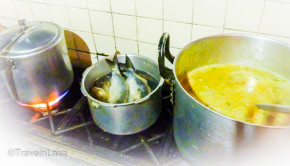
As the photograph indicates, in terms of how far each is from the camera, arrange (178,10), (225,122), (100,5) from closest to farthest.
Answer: (225,122) < (178,10) < (100,5)

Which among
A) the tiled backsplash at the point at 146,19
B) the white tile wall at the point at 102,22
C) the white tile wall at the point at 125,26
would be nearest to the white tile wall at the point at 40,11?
the tiled backsplash at the point at 146,19

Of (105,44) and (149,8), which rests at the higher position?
(149,8)

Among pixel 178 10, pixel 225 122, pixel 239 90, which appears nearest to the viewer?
pixel 225 122

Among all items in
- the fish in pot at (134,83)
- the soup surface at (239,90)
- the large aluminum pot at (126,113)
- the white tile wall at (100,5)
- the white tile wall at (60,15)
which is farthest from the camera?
the white tile wall at (60,15)

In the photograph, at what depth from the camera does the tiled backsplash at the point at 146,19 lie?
0.87 meters

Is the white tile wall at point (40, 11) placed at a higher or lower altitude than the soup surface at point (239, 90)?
higher

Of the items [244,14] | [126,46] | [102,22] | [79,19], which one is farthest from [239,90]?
[79,19]

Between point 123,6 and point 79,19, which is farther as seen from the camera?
point 79,19

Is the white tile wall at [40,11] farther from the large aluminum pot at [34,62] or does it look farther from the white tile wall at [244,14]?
the white tile wall at [244,14]

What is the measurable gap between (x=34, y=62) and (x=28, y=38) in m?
0.10

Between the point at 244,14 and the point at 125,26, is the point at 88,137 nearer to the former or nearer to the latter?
the point at 125,26

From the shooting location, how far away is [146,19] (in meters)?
1.03

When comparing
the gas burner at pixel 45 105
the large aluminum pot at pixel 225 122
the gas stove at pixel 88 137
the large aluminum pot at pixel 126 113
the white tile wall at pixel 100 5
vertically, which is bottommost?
the gas stove at pixel 88 137

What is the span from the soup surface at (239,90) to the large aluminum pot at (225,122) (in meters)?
0.03
